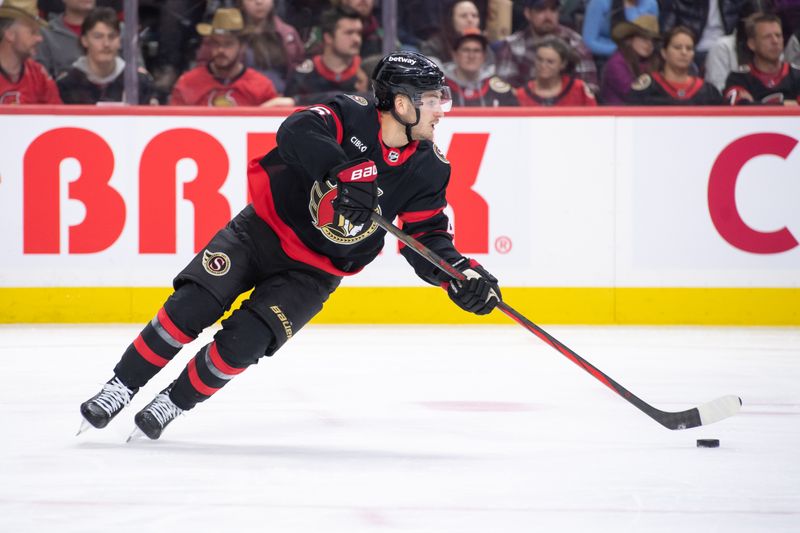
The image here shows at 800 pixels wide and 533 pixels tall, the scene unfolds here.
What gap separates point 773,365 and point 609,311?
1262 mm

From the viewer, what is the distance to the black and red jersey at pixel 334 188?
297cm

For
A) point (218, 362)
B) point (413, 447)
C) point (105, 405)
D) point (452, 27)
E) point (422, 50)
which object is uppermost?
point (452, 27)

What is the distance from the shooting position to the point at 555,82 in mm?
5859

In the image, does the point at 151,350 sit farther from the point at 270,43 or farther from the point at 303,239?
the point at 270,43

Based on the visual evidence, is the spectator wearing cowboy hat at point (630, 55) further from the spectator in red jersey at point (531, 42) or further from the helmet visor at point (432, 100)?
the helmet visor at point (432, 100)

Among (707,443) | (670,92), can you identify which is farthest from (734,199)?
(707,443)

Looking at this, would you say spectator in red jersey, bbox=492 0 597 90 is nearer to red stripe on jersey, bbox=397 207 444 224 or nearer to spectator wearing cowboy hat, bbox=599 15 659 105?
spectator wearing cowboy hat, bbox=599 15 659 105

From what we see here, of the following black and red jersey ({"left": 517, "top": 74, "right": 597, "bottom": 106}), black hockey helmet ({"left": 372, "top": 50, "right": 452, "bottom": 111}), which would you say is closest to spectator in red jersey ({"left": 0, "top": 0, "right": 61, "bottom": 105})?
black and red jersey ({"left": 517, "top": 74, "right": 597, "bottom": 106})

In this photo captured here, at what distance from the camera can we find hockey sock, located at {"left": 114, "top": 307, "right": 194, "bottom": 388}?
2918mm

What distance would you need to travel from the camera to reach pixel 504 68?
588 centimetres

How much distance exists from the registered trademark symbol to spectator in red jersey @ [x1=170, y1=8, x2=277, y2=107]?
1321 mm

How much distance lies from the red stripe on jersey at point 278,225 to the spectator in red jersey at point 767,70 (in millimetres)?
3380

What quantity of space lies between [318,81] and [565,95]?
123 cm

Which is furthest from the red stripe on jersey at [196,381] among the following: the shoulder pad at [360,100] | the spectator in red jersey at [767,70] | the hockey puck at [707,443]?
the spectator in red jersey at [767,70]
